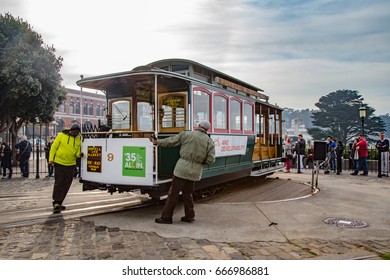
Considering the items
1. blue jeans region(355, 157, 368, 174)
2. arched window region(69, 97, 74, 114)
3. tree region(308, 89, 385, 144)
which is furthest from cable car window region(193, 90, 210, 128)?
arched window region(69, 97, 74, 114)

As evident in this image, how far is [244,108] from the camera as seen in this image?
9.91 m

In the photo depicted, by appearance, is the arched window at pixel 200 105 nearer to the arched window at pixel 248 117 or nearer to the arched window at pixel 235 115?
the arched window at pixel 235 115

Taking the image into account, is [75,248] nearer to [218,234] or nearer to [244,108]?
[218,234]

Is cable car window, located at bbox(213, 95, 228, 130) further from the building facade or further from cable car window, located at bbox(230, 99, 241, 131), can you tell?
the building facade

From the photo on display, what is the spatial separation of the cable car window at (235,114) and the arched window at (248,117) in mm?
413

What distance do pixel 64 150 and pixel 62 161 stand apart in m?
0.22

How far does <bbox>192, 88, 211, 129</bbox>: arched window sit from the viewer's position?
7578 mm

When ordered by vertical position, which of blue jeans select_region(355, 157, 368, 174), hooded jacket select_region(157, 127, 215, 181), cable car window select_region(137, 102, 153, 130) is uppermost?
cable car window select_region(137, 102, 153, 130)

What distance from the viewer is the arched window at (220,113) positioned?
27.3ft

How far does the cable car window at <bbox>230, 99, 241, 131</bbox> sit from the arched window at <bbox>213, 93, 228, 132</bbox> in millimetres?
294

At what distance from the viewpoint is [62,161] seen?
695 centimetres

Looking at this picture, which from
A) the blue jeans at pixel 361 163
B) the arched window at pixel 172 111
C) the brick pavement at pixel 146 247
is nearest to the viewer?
the brick pavement at pixel 146 247

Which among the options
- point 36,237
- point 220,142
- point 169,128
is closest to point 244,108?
point 220,142

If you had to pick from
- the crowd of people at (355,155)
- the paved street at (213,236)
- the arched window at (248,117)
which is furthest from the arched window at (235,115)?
the crowd of people at (355,155)
